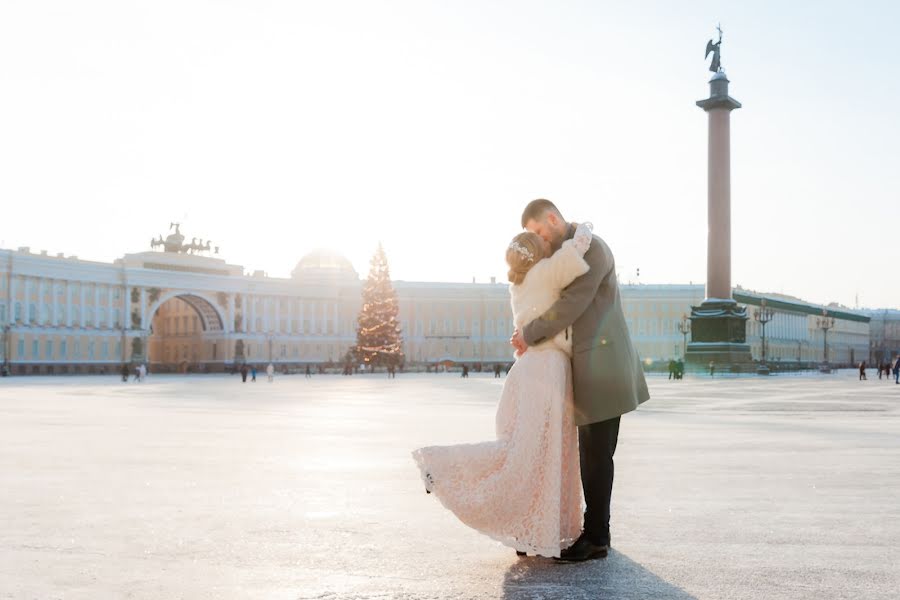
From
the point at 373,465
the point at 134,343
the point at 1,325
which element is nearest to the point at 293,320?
the point at 134,343

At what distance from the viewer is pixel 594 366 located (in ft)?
17.1

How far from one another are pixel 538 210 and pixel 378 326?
7245 centimetres

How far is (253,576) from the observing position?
4.81 meters

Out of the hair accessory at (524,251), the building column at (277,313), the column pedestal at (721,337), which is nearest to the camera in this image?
the hair accessory at (524,251)

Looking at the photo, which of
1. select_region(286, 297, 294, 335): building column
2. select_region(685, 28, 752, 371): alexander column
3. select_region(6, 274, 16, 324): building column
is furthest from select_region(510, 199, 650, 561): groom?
select_region(286, 297, 294, 335): building column

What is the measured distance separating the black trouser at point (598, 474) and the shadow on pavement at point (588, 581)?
166 mm

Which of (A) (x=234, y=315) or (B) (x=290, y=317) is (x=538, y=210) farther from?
(B) (x=290, y=317)

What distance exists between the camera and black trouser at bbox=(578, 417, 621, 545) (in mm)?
5277

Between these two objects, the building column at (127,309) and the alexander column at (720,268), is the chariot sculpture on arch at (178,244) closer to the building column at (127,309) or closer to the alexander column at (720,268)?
the building column at (127,309)

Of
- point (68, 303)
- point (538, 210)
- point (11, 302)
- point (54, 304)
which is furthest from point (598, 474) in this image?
point (68, 303)

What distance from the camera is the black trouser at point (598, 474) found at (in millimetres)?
5277

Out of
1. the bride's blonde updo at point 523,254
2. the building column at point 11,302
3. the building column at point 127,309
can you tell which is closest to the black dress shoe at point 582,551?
the bride's blonde updo at point 523,254

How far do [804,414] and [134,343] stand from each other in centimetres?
7697

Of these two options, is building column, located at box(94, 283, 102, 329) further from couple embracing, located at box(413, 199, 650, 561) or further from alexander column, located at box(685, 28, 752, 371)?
couple embracing, located at box(413, 199, 650, 561)
